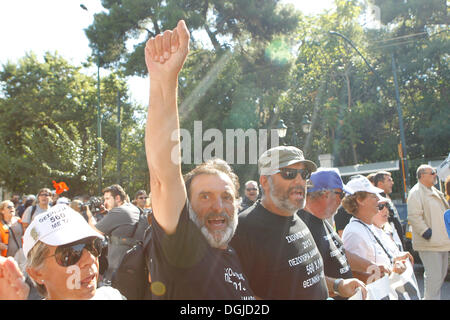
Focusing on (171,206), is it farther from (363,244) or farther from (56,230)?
(363,244)

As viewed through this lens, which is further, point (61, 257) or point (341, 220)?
point (341, 220)

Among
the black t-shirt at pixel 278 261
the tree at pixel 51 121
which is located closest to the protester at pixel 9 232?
the black t-shirt at pixel 278 261

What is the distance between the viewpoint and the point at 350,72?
24.0m

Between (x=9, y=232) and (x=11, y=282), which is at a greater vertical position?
(x=9, y=232)

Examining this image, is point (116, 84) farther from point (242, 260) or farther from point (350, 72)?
point (242, 260)

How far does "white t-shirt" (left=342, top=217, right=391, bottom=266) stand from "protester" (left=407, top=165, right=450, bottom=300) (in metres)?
2.13

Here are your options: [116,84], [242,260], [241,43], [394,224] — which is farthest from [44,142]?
[242,260]

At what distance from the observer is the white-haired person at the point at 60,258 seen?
187 centimetres

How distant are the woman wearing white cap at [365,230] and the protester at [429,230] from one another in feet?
6.46

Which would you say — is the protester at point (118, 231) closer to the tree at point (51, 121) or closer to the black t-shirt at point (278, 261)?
the black t-shirt at point (278, 261)

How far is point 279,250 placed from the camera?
237 centimetres

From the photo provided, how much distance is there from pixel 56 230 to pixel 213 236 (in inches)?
26.4

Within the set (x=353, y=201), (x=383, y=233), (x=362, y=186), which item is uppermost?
(x=362, y=186)

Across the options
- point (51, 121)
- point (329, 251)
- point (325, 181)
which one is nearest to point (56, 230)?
point (329, 251)
